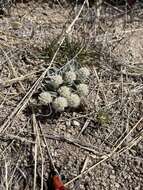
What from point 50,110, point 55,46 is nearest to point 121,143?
point 50,110

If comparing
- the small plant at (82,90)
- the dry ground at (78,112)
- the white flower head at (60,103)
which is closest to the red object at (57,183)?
the dry ground at (78,112)

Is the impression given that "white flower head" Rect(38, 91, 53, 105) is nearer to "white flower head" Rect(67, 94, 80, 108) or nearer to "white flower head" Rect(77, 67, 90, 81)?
"white flower head" Rect(67, 94, 80, 108)

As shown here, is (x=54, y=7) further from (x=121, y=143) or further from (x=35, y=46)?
(x=121, y=143)

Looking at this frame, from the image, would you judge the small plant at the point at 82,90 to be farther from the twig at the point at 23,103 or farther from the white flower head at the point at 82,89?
the twig at the point at 23,103

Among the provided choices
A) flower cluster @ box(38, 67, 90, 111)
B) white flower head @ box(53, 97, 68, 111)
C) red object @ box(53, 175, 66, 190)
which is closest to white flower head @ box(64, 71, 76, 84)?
flower cluster @ box(38, 67, 90, 111)

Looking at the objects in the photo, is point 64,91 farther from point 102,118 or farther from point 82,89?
point 102,118

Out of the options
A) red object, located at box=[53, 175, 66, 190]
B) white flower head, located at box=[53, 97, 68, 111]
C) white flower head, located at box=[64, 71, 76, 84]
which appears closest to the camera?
red object, located at box=[53, 175, 66, 190]

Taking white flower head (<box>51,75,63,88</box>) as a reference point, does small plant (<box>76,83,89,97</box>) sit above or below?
below
